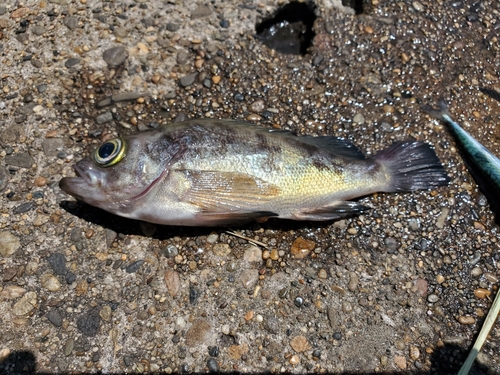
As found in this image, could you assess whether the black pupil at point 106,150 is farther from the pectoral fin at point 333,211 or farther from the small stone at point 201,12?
Result: the small stone at point 201,12

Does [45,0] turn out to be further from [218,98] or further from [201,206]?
[201,206]

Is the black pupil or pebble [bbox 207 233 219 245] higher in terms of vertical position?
the black pupil

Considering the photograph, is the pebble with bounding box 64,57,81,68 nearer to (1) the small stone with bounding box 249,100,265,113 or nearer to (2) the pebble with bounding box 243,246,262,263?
(1) the small stone with bounding box 249,100,265,113

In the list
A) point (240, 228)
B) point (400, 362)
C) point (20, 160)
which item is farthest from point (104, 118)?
point (400, 362)

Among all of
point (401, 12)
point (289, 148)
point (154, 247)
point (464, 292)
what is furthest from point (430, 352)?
point (401, 12)

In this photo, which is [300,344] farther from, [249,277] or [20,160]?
[20,160]

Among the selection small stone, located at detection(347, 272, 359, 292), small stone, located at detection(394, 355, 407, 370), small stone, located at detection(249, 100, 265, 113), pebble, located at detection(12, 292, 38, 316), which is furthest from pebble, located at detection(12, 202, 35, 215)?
small stone, located at detection(394, 355, 407, 370)
